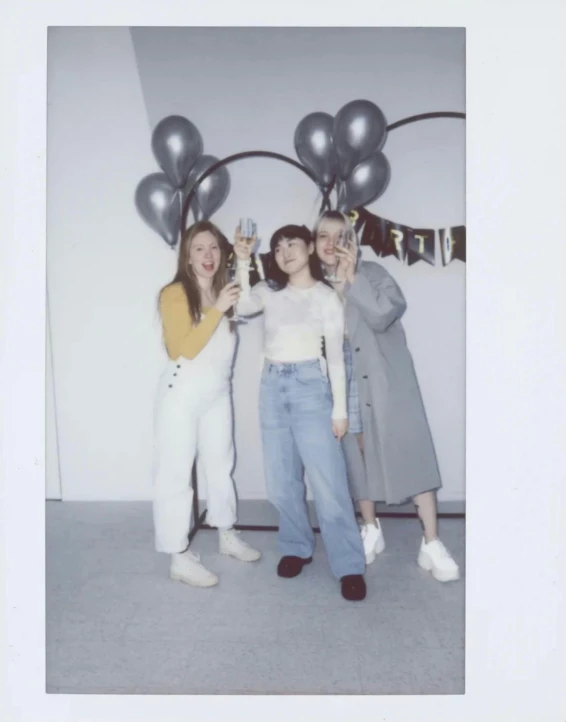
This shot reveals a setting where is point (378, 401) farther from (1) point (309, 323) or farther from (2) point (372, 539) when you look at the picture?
(2) point (372, 539)

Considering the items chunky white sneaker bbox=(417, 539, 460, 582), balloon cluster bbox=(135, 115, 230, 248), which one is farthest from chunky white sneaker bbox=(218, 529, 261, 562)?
balloon cluster bbox=(135, 115, 230, 248)

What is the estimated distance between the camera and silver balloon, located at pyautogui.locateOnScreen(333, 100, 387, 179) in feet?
6.88

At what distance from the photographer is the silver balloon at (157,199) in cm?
214

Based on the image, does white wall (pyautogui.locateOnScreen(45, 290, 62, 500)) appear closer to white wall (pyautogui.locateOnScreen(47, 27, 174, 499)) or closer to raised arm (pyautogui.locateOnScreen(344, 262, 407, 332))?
white wall (pyautogui.locateOnScreen(47, 27, 174, 499))

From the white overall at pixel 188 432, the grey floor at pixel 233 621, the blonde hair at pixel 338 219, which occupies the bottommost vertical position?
the grey floor at pixel 233 621

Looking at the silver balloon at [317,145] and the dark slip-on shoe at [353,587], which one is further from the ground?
the silver balloon at [317,145]

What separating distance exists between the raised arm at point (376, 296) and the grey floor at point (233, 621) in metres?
0.66

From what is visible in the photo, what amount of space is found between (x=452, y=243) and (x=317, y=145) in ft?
1.69

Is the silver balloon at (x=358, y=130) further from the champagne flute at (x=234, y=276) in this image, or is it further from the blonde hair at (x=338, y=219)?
the champagne flute at (x=234, y=276)

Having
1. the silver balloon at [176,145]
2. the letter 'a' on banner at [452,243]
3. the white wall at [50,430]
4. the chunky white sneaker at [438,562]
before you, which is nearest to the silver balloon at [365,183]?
the letter 'a' on banner at [452,243]

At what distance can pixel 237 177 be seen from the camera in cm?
221

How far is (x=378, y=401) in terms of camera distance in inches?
87.0

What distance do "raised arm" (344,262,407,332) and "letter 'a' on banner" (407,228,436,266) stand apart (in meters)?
0.11
